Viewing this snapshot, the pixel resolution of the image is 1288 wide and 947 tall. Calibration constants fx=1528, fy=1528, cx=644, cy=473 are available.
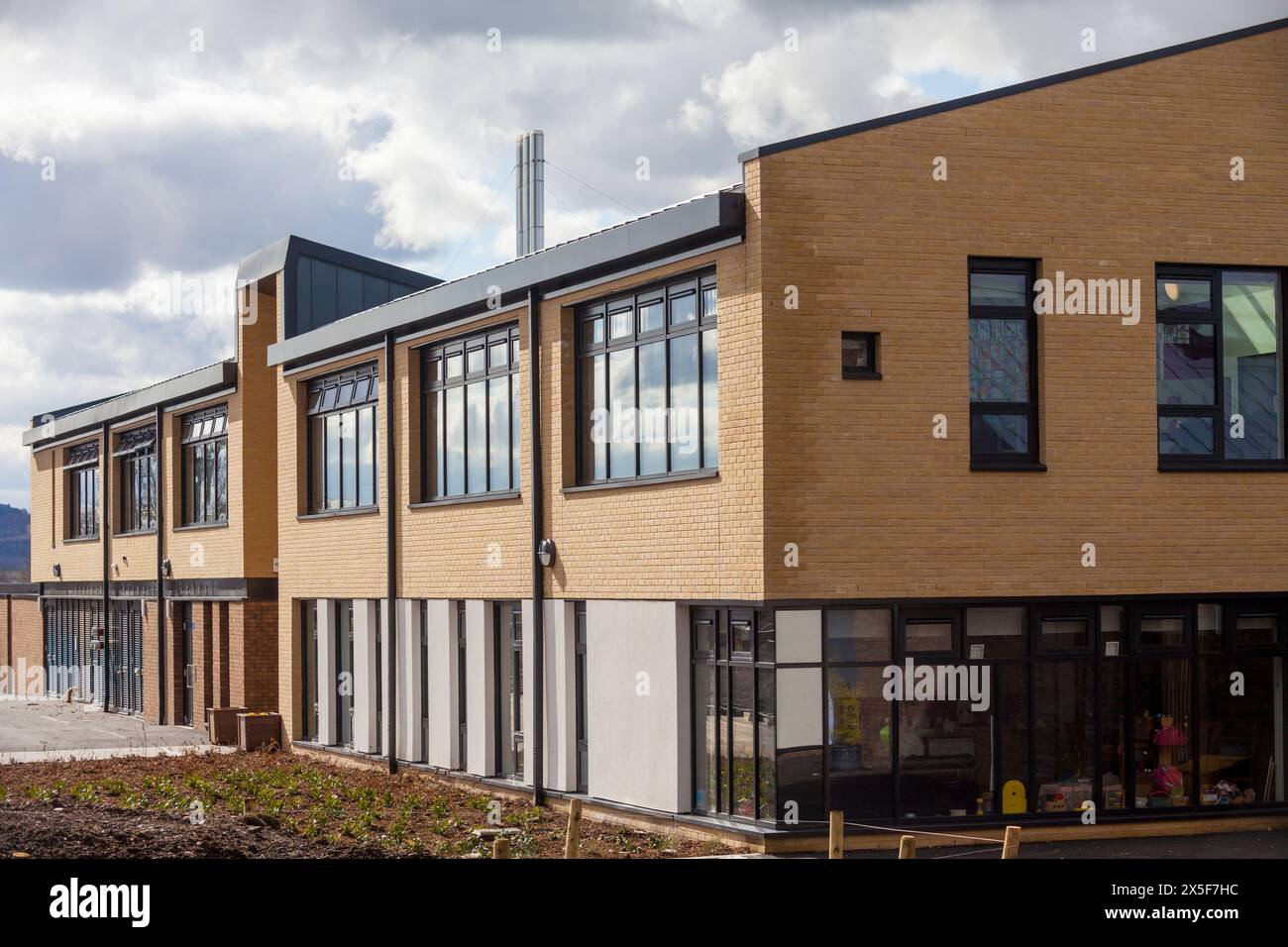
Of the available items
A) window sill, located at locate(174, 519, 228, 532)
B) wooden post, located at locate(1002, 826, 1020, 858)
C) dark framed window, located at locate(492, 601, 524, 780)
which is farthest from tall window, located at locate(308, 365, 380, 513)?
wooden post, located at locate(1002, 826, 1020, 858)

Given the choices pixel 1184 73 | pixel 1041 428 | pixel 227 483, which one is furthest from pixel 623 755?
pixel 227 483

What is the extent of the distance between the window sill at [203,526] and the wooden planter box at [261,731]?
17.8ft

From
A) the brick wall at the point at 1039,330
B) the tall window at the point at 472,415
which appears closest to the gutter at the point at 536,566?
the tall window at the point at 472,415

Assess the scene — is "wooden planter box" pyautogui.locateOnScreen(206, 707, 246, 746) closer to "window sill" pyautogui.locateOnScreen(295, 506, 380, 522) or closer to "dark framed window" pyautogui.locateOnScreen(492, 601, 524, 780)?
"window sill" pyautogui.locateOnScreen(295, 506, 380, 522)

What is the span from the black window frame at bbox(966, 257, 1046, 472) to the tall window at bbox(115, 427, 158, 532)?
25621mm

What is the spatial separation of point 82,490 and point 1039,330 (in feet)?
114

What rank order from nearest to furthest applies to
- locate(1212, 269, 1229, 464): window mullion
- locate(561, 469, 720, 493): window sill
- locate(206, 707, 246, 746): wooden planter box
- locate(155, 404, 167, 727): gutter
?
locate(561, 469, 720, 493): window sill
locate(1212, 269, 1229, 464): window mullion
locate(206, 707, 246, 746): wooden planter box
locate(155, 404, 167, 727): gutter

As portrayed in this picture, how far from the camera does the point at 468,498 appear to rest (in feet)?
76.5

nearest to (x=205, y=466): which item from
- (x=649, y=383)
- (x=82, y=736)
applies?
(x=82, y=736)

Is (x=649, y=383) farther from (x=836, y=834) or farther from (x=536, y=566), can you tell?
(x=836, y=834)

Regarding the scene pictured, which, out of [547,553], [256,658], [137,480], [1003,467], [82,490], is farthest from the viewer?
[82,490]

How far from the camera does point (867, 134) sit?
57.5 feet

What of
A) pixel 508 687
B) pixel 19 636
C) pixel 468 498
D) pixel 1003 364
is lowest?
pixel 19 636

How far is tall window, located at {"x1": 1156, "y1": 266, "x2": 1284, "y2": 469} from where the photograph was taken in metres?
18.4
